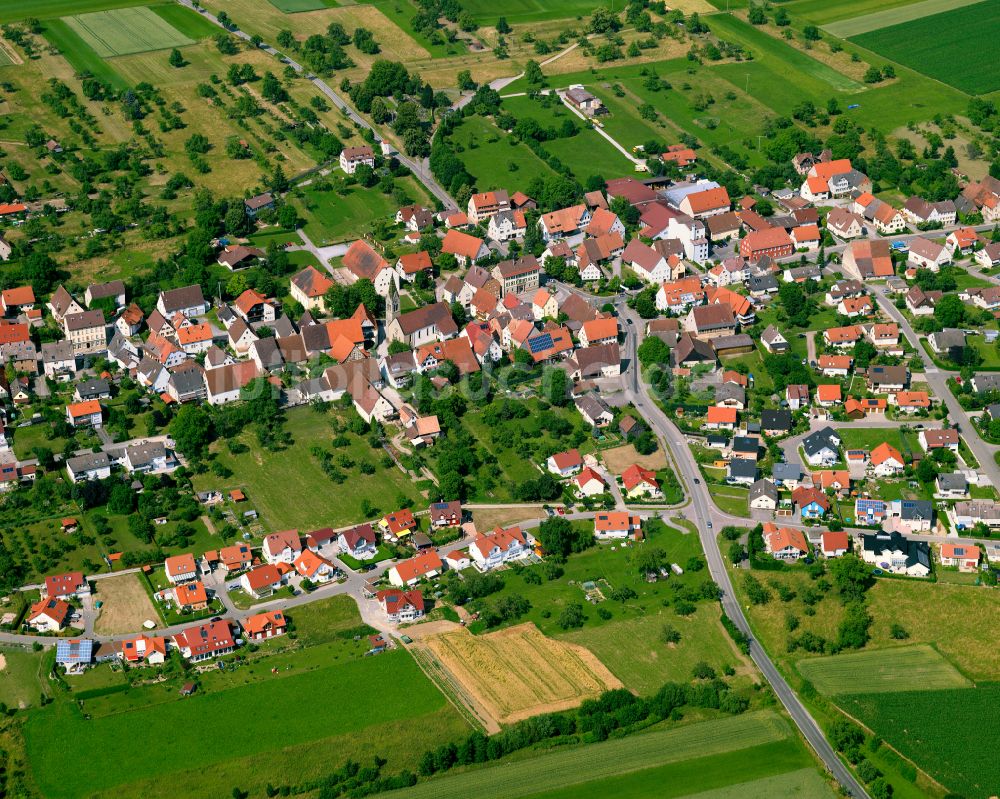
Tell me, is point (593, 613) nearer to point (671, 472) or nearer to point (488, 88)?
point (671, 472)

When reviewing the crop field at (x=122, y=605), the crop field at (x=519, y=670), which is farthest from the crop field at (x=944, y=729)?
the crop field at (x=122, y=605)

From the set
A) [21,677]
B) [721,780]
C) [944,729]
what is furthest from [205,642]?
[944,729]

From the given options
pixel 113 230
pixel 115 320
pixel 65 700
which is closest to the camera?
pixel 65 700

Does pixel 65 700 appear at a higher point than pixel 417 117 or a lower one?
lower

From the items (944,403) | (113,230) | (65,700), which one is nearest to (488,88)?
(113,230)

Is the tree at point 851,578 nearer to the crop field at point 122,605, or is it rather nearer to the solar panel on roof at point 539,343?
the solar panel on roof at point 539,343

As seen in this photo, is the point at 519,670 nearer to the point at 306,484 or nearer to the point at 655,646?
the point at 655,646

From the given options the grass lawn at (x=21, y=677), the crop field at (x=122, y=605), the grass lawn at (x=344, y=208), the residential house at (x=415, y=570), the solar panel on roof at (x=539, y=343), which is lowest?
the grass lawn at (x=21, y=677)
